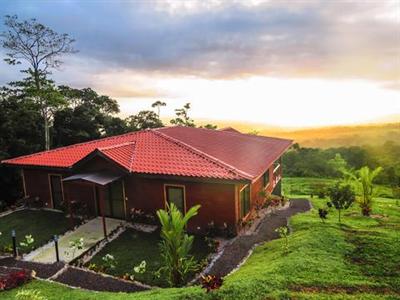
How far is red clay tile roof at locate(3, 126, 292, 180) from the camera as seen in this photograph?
47.6 ft

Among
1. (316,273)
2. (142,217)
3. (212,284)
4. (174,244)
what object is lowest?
(142,217)

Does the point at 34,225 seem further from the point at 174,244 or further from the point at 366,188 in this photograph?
the point at 366,188

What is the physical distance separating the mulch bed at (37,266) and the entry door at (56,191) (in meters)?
6.01

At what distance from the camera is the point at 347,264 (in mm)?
8742

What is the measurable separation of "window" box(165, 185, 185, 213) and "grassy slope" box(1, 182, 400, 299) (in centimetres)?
429

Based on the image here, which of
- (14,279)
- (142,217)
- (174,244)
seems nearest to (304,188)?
(142,217)

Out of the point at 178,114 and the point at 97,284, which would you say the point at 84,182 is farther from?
the point at 178,114

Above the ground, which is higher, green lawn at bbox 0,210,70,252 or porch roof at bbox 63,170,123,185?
porch roof at bbox 63,170,123,185

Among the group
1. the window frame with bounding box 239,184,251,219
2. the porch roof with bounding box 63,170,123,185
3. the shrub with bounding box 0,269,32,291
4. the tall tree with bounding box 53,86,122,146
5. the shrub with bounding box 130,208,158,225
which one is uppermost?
the tall tree with bounding box 53,86,122,146

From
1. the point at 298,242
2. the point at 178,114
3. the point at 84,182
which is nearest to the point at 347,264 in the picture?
the point at 298,242

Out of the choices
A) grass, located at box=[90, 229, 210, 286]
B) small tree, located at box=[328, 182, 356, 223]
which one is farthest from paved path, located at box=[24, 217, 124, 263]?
small tree, located at box=[328, 182, 356, 223]

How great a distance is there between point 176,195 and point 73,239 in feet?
15.5

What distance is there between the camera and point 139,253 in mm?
12500

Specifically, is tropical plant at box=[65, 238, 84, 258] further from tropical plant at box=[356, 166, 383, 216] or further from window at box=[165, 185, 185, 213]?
tropical plant at box=[356, 166, 383, 216]
